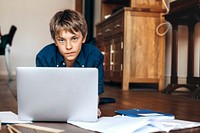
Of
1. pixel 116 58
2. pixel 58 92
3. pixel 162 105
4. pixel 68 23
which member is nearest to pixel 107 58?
pixel 116 58

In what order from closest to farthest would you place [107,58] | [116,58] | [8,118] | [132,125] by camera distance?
[132,125] < [8,118] < [116,58] < [107,58]

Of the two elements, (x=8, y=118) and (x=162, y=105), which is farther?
(x=162, y=105)

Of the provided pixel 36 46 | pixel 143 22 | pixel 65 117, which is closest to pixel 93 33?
pixel 36 46

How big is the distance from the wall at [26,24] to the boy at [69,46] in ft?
16.3

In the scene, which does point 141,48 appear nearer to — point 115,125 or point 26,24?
point 115,125

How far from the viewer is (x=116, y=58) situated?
3639 mm

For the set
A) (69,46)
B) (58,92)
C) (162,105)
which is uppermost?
(69,46)

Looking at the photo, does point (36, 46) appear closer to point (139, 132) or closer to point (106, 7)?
point (106, 7)

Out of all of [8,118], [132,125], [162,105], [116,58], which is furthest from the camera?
[116,58]

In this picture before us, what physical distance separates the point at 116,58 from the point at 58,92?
256cm

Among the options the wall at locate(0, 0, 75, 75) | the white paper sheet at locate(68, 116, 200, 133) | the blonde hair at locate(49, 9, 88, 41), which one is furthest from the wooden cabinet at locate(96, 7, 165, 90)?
the wall at locate(0, 0, 75, 75)

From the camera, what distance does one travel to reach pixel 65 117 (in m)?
1.17

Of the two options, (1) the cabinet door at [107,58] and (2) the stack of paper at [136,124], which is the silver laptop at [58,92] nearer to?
(2) the stack of paper at [136,124]

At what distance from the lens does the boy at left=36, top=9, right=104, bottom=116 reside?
4.21 ft
